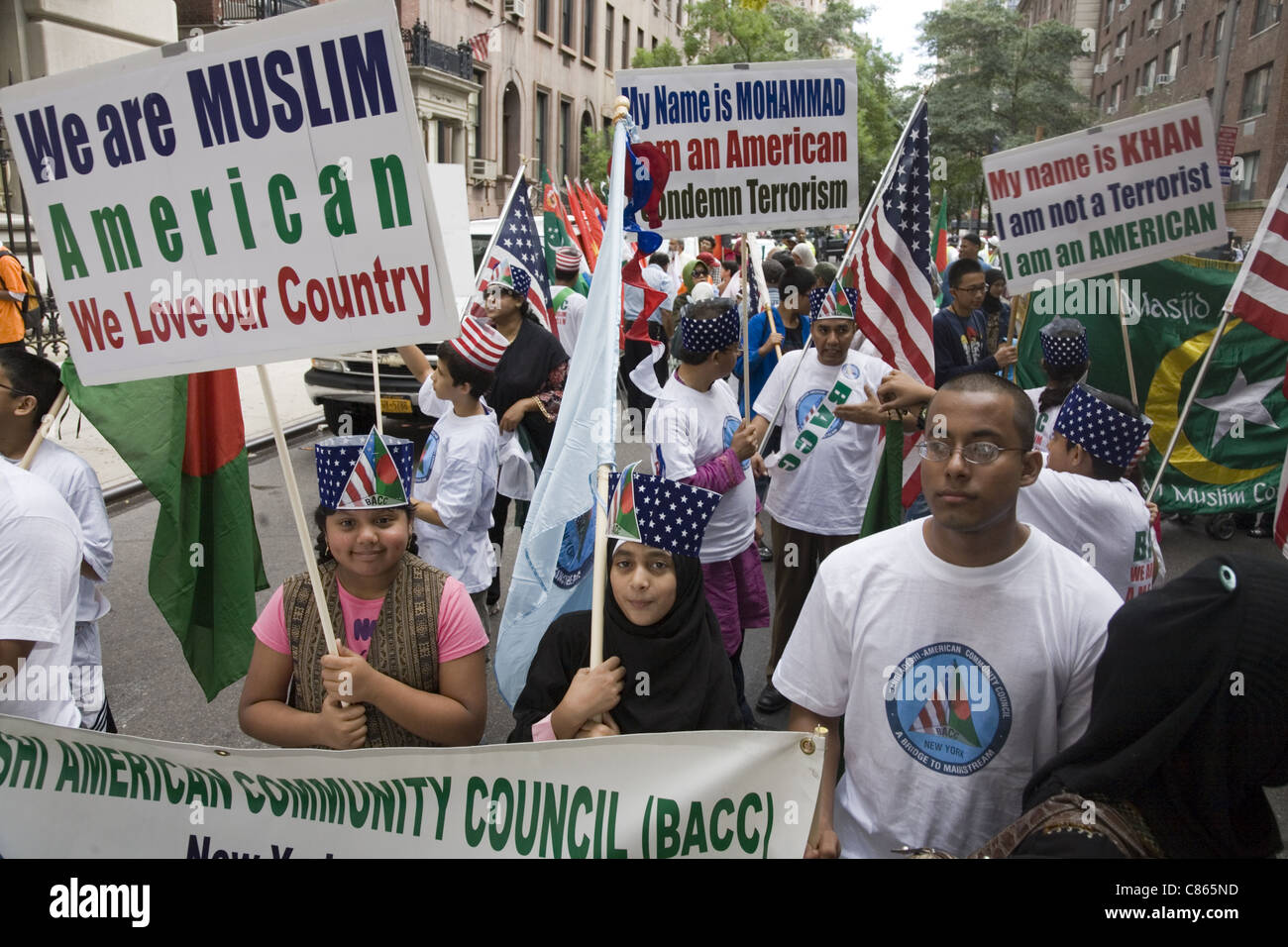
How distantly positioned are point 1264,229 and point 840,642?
2.88 m

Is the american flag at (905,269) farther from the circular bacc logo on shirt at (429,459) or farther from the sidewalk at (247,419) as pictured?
the sidewalk at (247,419)

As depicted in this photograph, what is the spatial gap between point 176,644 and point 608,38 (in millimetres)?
45817

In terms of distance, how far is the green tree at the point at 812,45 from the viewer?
3597 centimetres

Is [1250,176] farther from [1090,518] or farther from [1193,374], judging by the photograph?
[1090,518]

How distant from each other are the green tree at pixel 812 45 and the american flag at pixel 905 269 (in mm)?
27048

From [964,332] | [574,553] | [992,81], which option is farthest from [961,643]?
[992,81]

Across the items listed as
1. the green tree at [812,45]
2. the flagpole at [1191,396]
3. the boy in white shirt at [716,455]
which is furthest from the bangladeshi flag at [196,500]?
the green tree at [812,45]

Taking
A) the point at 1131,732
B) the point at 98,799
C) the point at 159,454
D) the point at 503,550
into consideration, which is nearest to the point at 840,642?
the point at 1131,732

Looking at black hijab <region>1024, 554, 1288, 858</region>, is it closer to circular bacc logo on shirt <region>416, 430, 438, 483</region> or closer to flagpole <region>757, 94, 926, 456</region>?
flagpole <region>757, 94, 926, 456</region>

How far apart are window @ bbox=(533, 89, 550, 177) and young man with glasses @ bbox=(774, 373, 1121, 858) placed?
40.4 meters

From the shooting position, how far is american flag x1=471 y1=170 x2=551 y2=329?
274 inches

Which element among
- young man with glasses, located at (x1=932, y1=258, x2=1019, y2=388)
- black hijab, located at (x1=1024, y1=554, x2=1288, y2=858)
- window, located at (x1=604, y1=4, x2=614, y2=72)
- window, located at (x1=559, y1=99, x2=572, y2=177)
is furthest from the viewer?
window, located at (x1=604, y1=4, x2=614, y2=72)

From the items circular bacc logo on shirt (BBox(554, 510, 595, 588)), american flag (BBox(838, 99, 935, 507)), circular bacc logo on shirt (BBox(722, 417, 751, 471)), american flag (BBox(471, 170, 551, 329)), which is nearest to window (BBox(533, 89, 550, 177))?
american flag (BBox(471, 170, 551, 329))

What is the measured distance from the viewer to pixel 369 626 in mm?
2971
